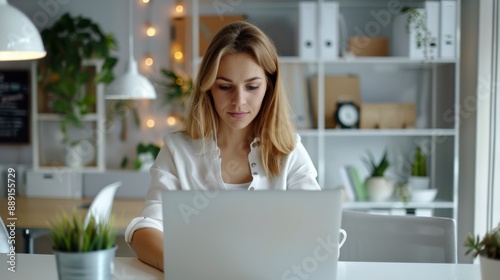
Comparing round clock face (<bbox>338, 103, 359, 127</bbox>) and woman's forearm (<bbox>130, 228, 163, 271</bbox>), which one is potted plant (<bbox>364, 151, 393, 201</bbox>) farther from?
woman's forearm (<bbox>130, 228, 163, 271</bbox>)

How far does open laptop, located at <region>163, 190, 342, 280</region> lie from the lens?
1.13 metres

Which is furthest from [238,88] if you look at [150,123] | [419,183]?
[150,123]

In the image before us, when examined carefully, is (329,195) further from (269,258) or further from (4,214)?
(4,214)

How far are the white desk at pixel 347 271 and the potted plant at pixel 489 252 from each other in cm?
20

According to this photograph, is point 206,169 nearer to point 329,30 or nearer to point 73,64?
point 329,30

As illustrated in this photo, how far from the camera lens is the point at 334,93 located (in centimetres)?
393

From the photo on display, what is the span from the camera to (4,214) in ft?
11.0

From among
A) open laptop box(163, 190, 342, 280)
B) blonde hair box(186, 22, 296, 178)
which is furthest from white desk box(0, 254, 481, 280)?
blonde hair box(186, 22, 296, 178)

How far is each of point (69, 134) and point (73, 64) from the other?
1.76 ft

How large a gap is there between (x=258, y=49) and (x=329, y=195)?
2.20 ft

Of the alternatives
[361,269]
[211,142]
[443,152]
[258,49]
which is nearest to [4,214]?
[211,142]

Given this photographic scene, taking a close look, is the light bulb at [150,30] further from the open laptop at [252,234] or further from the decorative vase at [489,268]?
the decorative vase at [489,268]

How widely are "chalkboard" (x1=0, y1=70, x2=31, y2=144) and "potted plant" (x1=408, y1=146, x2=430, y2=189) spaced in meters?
2.72

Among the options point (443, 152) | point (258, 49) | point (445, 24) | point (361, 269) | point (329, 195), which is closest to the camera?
point (329, 195)
